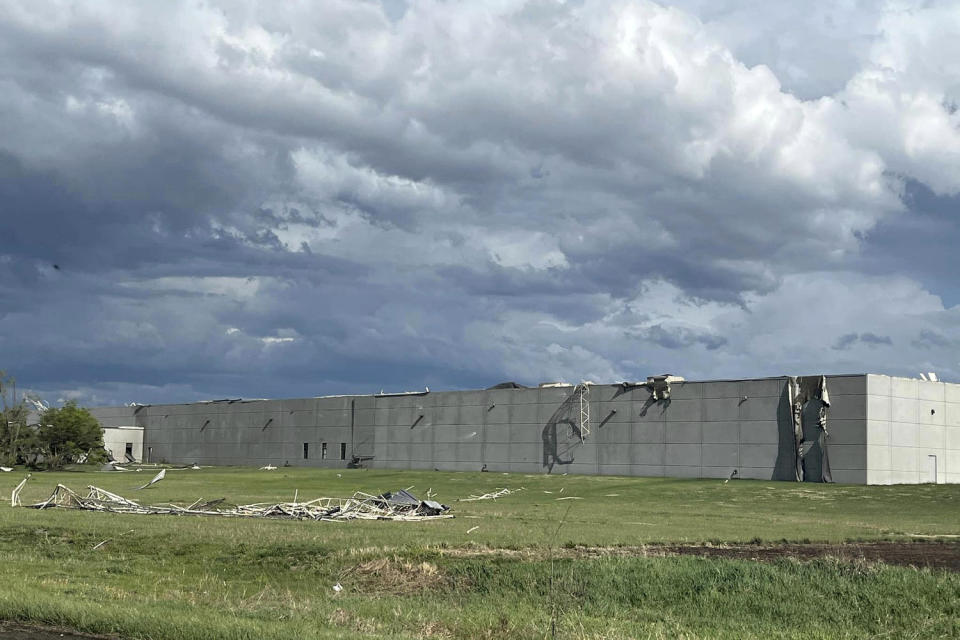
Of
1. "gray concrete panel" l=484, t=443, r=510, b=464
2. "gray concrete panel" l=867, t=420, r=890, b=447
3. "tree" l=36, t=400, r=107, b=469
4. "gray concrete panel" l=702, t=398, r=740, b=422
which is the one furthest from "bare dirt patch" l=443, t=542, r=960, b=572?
"tree" l=36, t=400, r=107, b=469

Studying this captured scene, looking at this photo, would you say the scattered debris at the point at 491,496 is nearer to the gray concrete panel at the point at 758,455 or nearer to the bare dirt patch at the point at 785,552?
the gray concrete panel at the point at 758,455

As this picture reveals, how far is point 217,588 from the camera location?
61.8ft

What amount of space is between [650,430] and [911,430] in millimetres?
19381

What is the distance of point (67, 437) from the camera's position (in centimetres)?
10238

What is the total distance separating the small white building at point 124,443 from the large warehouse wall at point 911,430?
93079mm

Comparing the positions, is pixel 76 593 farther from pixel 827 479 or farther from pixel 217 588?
pixel 827 479

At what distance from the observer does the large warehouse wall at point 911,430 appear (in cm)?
6888

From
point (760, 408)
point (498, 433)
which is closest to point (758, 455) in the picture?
point (760, 408)

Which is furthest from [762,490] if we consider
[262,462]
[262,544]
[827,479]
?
[262,462]

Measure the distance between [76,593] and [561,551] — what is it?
11.5 m

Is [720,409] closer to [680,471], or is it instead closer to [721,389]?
[721,389]

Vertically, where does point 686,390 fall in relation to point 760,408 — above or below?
above

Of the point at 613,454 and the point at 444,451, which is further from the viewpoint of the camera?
the point at 444,451

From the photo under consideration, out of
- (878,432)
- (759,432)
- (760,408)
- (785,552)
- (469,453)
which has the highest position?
(760,408)
